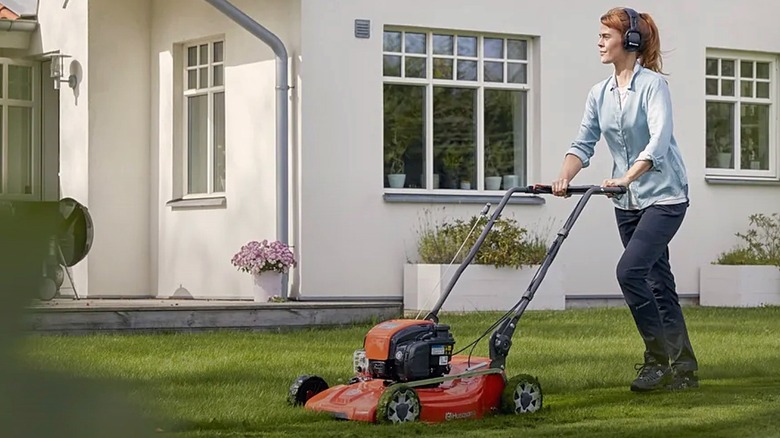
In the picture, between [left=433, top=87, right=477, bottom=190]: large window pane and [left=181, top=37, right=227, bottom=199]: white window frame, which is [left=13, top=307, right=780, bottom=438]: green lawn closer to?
[left=433, top=87, right=477, bottom=190]: large window pane

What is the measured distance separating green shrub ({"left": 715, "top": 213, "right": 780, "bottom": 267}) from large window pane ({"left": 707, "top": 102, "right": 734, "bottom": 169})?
0.79 meters

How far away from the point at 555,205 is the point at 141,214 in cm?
474

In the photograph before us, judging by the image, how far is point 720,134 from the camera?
16.4m

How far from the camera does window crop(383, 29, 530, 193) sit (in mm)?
14344

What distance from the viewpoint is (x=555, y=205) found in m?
15.1

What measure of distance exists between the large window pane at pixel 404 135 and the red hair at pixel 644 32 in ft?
25.4

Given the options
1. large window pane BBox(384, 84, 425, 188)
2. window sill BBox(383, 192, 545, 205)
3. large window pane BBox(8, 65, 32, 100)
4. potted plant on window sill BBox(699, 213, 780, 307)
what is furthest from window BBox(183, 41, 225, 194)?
large window pane BBox(8, 65, 32, 100)

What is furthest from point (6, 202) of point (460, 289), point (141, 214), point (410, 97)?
point (141, 214)

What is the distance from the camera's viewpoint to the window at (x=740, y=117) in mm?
16344

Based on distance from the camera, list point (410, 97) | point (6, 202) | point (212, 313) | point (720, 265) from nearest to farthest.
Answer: point (6, 202) < point (212, 313) < point (410, 97) < point (720, 265)

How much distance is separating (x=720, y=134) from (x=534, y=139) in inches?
106

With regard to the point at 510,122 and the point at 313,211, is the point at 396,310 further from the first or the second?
the point at 510,122

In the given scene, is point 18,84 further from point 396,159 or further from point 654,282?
point 396,159

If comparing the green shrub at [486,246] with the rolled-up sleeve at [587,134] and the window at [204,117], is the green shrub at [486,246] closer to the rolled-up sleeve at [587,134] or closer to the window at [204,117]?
the window at [204,117]
